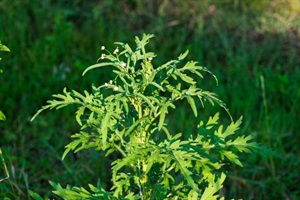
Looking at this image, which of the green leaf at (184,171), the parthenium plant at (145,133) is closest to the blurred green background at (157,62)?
the parthenium plant at (145,133)

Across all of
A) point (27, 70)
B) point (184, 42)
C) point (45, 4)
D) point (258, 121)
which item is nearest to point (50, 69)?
point (27, 70)

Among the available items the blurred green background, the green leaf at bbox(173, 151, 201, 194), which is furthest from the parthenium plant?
the blurred green background

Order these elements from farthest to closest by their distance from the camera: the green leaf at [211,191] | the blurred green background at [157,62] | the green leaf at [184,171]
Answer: the blurred green background at [157,62] < the green leaf at [211,191] < the green leaf at [184,171]

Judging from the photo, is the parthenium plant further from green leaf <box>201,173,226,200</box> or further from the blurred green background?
the blurred green background

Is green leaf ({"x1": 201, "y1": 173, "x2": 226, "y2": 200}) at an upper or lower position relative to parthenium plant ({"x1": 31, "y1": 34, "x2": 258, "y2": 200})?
lower

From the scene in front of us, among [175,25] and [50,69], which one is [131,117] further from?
[175,25]

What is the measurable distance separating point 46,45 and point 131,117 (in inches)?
118

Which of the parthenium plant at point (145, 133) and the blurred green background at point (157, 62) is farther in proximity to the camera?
the blurred green background at point (157, 62)

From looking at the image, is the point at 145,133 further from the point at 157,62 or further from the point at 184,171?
the point at 157,62

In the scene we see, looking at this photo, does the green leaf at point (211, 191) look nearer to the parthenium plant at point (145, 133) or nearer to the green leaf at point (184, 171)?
the parthenium plant at point (145, 133)

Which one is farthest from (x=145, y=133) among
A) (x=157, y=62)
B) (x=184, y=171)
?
(x=157, y=62)

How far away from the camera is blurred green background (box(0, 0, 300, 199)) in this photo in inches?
152

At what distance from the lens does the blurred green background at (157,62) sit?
12.7 feet

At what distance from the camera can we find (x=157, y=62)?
5066 millimetres
